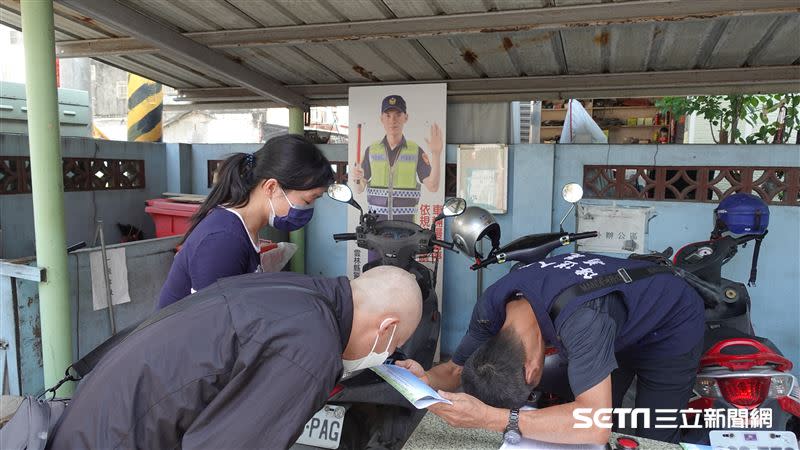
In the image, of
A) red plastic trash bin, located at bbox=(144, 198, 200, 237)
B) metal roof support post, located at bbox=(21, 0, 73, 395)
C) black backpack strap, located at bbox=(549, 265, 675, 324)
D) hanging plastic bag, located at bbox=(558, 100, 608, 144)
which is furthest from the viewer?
hanging plastic bag, located at bbox=(558, 100, 608, 144)

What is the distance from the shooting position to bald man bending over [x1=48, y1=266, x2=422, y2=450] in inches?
46.1

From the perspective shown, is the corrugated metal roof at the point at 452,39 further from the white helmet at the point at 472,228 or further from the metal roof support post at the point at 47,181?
the white helmet at the point at 472,228

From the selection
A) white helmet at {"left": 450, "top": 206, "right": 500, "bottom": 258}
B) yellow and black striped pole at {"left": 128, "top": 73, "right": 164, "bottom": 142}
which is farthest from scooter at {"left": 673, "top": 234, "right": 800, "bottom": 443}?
yellow and black striped pole at {"left": 128, "top": 73, "right": 164, "bottom": 142}

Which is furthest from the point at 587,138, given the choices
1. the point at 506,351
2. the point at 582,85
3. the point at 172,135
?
the point at 172,135

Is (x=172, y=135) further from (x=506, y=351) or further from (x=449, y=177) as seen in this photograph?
(x=506, y=351)

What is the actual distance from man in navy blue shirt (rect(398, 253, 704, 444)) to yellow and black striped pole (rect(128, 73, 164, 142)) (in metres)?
5.18

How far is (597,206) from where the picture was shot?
180 inches

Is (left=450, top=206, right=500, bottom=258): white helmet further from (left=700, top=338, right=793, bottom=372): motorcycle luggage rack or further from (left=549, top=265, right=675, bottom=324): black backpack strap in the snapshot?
(left=700, top=338, right=793, bottom=372): motorcycle luggage rack

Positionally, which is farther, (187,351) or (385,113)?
(385,113)

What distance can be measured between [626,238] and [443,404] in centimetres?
335

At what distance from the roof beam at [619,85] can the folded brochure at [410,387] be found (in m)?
3.63

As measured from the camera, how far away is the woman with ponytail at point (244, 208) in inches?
83.6

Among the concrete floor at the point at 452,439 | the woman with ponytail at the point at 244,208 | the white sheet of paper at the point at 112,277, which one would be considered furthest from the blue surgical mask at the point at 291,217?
the white sheet of paper at the point at 112,277

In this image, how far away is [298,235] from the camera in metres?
5.43
